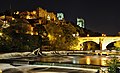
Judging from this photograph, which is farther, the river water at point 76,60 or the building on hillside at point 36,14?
the building on hillside at point 36,14

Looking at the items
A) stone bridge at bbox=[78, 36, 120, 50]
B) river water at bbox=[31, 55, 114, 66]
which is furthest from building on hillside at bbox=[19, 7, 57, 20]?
river water at bbox=[31, 55, 114, 66]

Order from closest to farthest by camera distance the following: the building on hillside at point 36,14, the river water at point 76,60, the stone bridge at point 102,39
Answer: the river water at point 76,60 < the stone bridge at point 102,39 < the building on hillside at point 36,14

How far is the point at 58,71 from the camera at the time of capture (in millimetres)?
25125

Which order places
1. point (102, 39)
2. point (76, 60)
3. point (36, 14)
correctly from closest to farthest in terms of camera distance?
point (76, 60), point (102, 39), point (36, 14)

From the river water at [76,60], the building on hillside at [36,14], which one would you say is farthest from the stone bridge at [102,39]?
the river water at [76,60]

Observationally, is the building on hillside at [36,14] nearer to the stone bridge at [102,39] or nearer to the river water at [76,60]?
the stone bridge at [102,39]

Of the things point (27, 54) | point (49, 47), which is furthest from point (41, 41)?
point (27, 54)

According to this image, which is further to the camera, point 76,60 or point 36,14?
point 36,14

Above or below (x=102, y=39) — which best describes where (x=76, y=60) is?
below

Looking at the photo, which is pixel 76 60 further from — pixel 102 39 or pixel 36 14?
pixel 36 14

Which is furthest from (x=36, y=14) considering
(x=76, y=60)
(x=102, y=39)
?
(x=76, y=60)

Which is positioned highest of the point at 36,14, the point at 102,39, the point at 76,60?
the point at 36,14

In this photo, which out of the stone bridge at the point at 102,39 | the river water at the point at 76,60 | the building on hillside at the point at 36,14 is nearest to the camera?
the river water at the point at 76,60

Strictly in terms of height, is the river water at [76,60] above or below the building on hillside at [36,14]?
below
